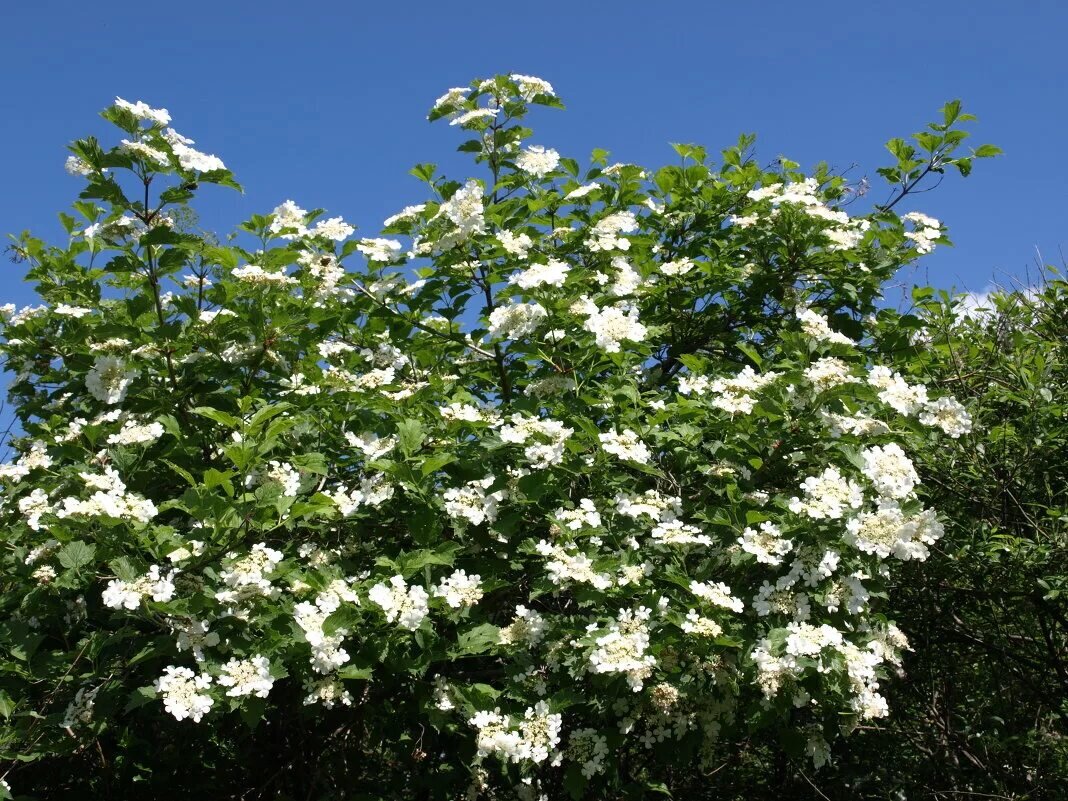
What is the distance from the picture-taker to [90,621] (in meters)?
3.70

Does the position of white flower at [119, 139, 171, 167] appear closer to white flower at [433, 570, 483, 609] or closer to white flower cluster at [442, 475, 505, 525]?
white flower cluster at [442, 475, 505, 525]

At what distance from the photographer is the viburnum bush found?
2.90 meters

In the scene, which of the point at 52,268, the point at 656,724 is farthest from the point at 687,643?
the point at 52,268

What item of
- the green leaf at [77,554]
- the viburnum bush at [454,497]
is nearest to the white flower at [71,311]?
the viburnum bush at [454,497]

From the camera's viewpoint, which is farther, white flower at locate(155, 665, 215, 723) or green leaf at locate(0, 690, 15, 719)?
green leaf at locate(0, 690, 15, 719)

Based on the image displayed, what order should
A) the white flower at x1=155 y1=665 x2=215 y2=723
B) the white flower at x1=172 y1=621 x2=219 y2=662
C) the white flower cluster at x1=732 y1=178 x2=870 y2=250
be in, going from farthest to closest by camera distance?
the white flower cluster at x1=732 y1=178 x2=870 y2=250
the white flower at x1=172 y1=621 x2=219 y2=662
the white flower at x1=155 y1=665 x2=215 y2=723

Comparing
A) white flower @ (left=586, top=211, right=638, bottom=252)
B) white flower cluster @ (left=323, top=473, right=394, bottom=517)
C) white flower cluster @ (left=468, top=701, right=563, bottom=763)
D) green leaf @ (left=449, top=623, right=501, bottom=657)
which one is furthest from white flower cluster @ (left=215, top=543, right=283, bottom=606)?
white flower @ (left=586, top=211, right=638, bottom=252)

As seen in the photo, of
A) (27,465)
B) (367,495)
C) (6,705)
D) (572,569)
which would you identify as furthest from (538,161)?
(6,705)

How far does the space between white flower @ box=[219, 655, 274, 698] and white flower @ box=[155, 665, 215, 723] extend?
0.19 feet

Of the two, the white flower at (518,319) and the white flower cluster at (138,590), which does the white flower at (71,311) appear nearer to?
the white flower cluster at (138,590)

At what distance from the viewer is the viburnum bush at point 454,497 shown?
2900 millimetres

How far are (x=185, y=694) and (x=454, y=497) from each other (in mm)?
1011

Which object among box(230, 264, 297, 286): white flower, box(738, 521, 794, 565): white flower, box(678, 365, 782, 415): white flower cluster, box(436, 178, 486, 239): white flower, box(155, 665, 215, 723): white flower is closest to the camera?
box(155, 665, 215, 723): white flower

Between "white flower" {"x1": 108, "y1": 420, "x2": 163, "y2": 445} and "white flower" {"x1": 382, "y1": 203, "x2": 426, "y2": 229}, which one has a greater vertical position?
"white flower" {"x1": 382, "y1": 203, "x2": 426, "y2": 229}
